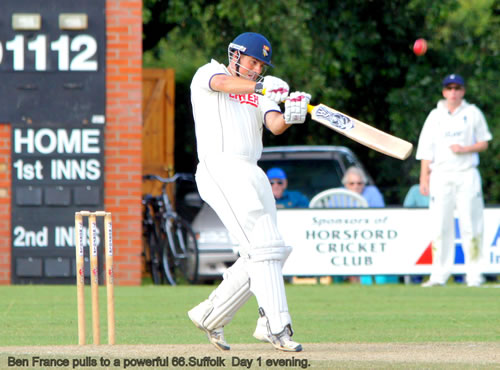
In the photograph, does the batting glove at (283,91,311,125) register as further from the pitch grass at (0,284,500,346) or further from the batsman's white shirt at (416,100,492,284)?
the batsman's white shirt at (416,100,492,284)

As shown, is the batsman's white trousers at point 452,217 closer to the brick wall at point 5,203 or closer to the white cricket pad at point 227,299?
the brick wall at point 5,203

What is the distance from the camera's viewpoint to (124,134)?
12.9 meters

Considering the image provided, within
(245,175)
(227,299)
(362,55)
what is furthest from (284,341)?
(362,55)

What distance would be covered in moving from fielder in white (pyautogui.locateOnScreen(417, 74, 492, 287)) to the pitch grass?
1.13 ft

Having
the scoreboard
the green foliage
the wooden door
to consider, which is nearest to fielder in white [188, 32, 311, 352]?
the scoreboard

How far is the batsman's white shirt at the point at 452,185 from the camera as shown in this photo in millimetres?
12336

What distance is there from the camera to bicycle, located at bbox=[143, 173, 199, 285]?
537 inches

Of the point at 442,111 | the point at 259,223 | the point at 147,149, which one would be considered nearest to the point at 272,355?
the point at 259,223

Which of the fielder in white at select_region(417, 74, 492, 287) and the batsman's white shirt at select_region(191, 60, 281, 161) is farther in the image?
the fielder in white at select_region(417, 74, 492, 287)

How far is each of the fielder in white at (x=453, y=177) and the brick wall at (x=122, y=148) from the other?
3034 mm

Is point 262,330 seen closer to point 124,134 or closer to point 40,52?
point 124,134

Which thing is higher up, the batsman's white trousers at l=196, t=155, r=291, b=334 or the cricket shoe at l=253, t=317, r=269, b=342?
the batsman's white trousers at l=196, t=155, r=291, b=334

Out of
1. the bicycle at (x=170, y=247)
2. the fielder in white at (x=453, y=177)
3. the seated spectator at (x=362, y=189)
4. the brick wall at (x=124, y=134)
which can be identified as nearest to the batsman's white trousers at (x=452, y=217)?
the fielder in white at (x=453, y=177)

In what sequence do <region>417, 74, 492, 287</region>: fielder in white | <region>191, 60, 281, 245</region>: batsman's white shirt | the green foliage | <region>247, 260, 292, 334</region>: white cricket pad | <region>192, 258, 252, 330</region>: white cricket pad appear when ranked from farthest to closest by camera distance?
the green foliage
<region>417, 74, 492, 287</region>: fielder in white
<region>192, 258, 252, 330</region>: white cricket pad
<region>191, 60, 281, 245</region>: batsman's white shirt
<region>247, 260, 292, 334</region>: white cricket pad
